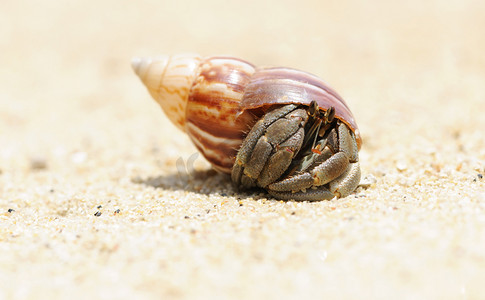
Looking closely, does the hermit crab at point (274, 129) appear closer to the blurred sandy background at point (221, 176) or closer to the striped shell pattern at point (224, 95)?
the striped shell pattern at point (224, 95)

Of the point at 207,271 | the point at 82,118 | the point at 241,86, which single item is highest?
the point at 241,86

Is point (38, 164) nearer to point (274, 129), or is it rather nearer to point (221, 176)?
point (221, 176)

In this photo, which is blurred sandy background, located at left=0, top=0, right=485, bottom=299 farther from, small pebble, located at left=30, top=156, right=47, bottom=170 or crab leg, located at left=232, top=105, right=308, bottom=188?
crab leg, located at left=232, top=105, right=308, bottom=188

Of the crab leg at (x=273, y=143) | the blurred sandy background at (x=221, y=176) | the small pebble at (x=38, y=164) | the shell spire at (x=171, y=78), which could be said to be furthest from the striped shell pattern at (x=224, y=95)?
the small pebble at (x=38, y=164)

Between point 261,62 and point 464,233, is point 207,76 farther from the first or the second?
point 261,62

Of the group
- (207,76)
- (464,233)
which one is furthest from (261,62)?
(464,233)

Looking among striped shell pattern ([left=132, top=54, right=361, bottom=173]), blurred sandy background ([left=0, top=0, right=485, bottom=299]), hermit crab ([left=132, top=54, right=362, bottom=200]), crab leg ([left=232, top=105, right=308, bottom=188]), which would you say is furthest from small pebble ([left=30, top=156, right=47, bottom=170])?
crab leg ([left=232, top=105, right=308, bottom=188])

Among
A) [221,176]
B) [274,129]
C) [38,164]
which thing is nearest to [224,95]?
[274,129]
